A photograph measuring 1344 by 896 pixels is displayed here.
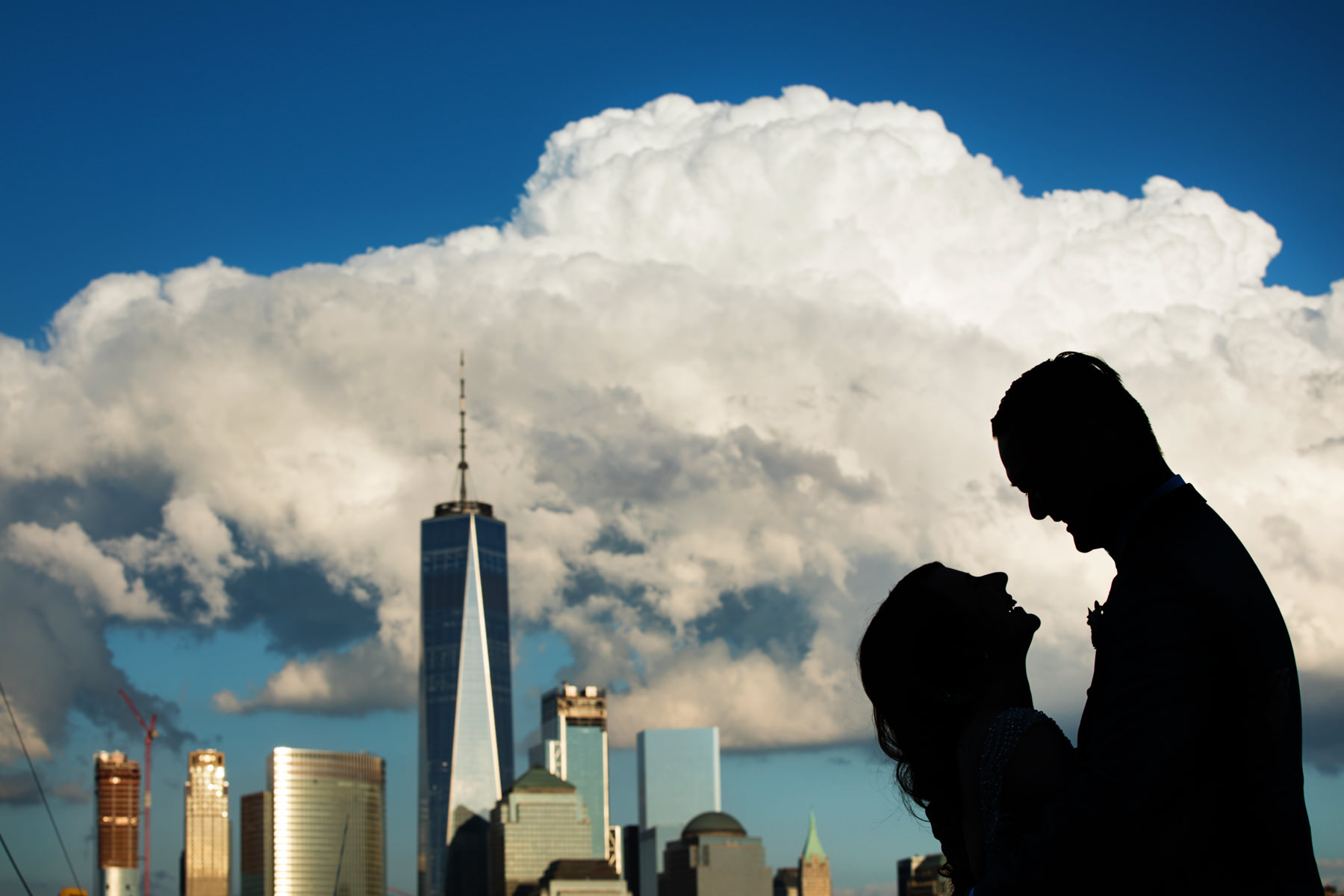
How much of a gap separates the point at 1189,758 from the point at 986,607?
1329 millimetres

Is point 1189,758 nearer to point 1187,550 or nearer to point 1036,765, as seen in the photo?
point 1187,550

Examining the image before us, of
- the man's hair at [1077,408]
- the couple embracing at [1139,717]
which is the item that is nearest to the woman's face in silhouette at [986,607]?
the couple embracing at [1139,717]

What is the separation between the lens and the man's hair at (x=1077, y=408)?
171 inches

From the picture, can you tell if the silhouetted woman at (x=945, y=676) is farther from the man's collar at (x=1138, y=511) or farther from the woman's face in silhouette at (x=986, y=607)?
the man's collar at (x=1138, y=511)

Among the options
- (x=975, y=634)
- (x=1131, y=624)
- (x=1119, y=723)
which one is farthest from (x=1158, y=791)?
(x=975, y=634)

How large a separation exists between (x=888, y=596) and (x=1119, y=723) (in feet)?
4.86

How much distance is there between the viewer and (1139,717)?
3.71m

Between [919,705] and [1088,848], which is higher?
[919,705]

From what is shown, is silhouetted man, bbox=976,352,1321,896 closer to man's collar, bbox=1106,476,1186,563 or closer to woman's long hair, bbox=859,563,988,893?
man's collar, bbox=1106,476,1186,563

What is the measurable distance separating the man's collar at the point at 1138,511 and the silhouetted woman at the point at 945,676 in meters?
0.73

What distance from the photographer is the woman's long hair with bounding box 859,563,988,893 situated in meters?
4.98

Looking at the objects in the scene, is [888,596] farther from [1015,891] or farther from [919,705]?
[1015,891]

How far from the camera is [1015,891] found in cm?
379

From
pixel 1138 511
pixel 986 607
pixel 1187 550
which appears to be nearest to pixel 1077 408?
pixel 1138 511
